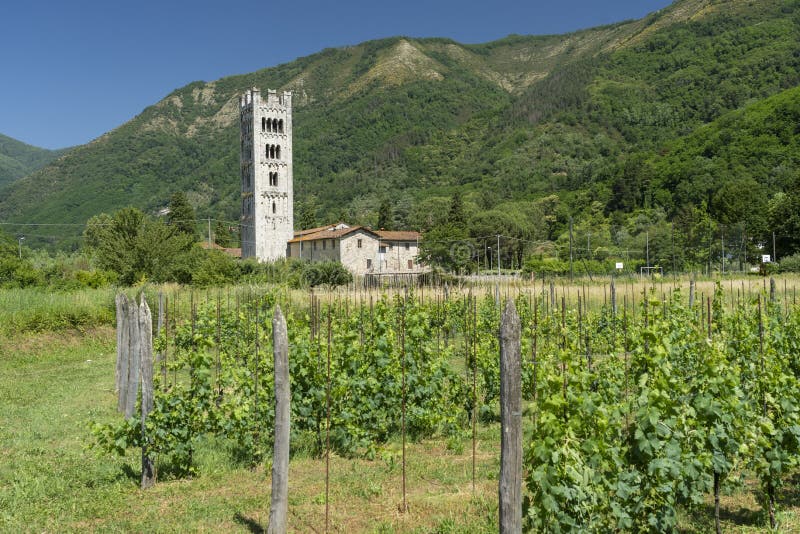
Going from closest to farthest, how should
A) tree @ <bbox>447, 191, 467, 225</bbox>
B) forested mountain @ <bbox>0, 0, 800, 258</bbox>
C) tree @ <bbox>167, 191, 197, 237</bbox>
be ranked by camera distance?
1. tree @ <bbox>167, 191, 197, 237</bbox>
2. tree @ <bbox>447, 191, 467, 225</bbox>
3. forested mountain @ <bbox>0, 0, 800, 258</bbox>

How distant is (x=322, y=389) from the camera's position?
711 cm

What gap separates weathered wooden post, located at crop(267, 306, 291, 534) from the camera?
481cm

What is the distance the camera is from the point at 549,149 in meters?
107

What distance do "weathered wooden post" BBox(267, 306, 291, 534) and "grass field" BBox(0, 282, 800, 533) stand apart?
49cm

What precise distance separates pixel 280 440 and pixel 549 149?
356 ft

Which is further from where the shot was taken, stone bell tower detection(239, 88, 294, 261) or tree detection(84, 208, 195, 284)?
stone bell tower detection(239, 88, 294, 261)

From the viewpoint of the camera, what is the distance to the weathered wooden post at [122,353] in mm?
9781

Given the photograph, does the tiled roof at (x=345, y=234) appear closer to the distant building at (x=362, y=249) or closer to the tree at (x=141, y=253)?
the distant building at (x=362, y=249)

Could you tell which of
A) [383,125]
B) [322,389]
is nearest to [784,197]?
[322,389]

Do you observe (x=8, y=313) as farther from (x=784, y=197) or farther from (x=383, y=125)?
(x=383, y=125)

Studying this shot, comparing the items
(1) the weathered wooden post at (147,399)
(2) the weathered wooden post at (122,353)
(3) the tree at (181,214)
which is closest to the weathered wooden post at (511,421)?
(1) the weathered wooden post at (147,399)

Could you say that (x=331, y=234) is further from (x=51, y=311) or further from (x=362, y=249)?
(x=51, y=311)

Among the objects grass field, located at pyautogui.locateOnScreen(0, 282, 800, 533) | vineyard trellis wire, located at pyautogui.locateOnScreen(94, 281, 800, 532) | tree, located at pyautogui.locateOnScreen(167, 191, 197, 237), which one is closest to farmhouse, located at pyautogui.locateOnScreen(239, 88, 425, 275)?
tree, located at pyautogui.locateOnScreen(167, 191, 197, 237)

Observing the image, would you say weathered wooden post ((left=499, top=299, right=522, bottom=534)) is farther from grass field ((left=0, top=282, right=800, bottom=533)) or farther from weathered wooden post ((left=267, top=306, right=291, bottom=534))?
weathered wooden post ((left=267, top=306, right=291, bottom=534))
